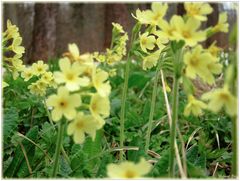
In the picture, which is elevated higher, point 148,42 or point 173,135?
point 148,42

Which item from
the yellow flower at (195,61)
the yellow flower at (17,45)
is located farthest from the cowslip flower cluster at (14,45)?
the yellow flower at (195,61)

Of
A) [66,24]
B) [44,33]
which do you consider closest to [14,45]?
[44,33]

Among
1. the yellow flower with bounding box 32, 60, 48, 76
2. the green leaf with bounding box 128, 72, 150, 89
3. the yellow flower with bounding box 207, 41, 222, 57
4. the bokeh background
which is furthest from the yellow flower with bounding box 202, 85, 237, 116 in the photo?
the bokeh background

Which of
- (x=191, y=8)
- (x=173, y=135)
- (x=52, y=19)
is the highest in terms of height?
(x=52, y=19)

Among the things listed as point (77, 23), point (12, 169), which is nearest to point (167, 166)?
point (12, 169)

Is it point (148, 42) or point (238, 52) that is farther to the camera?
point (148, 42)

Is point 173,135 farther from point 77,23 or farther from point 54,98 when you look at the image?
point 77,23

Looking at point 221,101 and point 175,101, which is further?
point 175,101

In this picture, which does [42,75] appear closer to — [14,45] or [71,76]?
[14,45]
